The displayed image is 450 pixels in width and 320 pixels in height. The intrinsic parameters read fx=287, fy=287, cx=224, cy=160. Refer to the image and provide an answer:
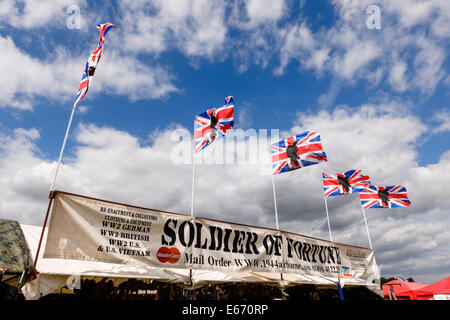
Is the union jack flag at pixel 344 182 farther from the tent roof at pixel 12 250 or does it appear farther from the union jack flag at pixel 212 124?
the tent roof at pixel 12 250

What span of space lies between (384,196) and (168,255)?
16.8 meters

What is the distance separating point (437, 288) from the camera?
2131 cm

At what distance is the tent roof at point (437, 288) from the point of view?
67.7 feet

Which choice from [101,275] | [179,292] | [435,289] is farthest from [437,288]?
[101,275]

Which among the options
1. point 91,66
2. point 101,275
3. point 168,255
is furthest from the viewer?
point 91,66

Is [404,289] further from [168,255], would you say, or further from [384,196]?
[168,255]

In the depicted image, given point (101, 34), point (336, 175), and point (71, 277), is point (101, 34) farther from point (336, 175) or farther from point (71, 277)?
point (336, 175)

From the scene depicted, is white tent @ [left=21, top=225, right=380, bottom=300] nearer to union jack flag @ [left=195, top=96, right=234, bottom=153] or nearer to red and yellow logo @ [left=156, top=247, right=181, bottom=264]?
red and yellow logo @ [left=156, top=247, right=181, bottom=264]

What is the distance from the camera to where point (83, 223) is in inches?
297

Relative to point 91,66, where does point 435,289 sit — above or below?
below
